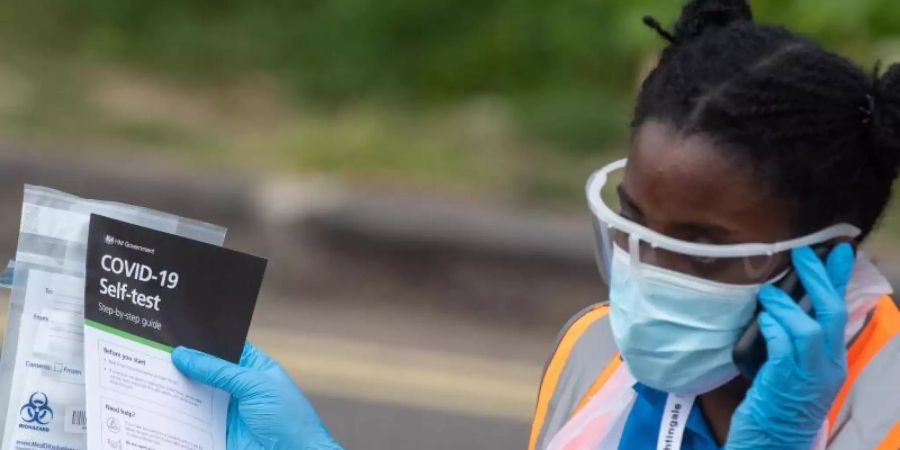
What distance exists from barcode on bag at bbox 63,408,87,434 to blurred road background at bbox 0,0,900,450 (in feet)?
10.2

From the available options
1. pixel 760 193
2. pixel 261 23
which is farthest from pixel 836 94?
pixel 261 23

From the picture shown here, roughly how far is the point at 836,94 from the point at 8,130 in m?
6.36

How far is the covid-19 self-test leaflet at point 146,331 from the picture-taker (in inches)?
65.2

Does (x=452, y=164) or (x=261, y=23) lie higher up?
(x=261, y=23)

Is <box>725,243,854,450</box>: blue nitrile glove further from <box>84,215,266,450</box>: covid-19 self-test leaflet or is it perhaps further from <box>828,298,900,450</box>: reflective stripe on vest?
<box>84,215,266,450</box>: covid-19 self-test leaflet

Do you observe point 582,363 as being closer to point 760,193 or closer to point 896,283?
point 760,193

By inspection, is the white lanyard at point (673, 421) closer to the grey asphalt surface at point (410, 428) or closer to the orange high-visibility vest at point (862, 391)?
the orange high-visibility vest at point (862, 391)

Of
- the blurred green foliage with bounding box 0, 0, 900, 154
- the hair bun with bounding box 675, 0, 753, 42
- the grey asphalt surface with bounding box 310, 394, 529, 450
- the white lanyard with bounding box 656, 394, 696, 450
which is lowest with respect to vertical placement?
the grey asphalt surface with bounding box 310, 394, 529, 450

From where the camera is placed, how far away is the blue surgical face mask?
160cm

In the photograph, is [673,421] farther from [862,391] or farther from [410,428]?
[410,428]

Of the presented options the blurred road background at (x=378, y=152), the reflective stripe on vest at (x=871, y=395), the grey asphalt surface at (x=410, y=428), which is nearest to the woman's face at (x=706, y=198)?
the reflective stripe on vest at (x=871, y=395)

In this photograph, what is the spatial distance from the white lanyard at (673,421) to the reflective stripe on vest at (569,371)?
0.51ft

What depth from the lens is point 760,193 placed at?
1.53m

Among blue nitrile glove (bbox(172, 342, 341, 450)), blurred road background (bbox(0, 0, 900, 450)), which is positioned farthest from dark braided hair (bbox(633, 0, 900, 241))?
blurred road background (bbox(0, 0, 900, 450))
